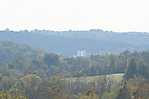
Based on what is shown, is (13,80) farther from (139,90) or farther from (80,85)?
(139,90)

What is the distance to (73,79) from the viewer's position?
11425 cm

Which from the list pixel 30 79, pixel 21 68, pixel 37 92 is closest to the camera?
pixel 37 92

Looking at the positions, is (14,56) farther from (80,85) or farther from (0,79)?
(80,85)

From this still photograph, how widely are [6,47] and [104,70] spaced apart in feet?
241

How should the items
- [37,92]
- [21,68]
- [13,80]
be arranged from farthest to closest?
[21,68], [13,80], [37,92]

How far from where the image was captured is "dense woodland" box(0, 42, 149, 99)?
261 feet

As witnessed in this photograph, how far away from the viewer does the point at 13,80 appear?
11200 centimetres

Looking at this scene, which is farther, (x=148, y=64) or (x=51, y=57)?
(x=51, y=57)

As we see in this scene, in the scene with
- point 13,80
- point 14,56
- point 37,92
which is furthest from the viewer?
point 14,56

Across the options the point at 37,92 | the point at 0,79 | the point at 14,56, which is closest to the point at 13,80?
the point at 0,79

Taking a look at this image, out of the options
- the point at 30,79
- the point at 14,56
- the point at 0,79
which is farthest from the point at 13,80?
the point at 14,56

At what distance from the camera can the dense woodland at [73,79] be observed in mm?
79625

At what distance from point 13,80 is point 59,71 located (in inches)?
1227

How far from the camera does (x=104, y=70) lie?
130m
